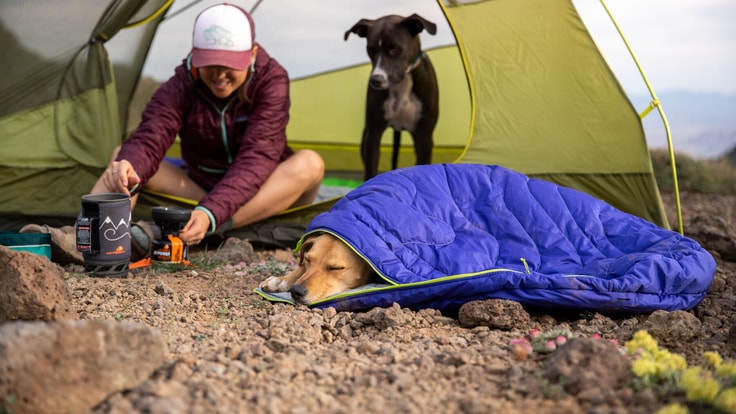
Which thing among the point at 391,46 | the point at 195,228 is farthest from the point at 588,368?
the point at 391,46

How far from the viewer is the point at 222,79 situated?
369 cm

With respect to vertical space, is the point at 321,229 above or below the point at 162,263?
above

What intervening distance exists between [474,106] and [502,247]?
4.80 feet

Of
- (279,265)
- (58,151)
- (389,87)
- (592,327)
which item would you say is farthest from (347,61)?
(592,327)

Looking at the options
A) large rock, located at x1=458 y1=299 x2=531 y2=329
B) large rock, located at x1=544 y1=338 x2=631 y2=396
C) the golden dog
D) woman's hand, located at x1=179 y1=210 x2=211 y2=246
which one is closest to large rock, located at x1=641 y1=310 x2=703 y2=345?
large rock, located at x1=458 y1=299 x2=531 y2=329

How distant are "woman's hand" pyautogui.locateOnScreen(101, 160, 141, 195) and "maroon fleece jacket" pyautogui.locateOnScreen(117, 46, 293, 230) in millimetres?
122

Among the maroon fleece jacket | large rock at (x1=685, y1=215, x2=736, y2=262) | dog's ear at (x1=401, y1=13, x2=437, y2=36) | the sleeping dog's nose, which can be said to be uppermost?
dog's ear at (x1=401, y1=13, x2=437, y2=36)

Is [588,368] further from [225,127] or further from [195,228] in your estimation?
[225,127]

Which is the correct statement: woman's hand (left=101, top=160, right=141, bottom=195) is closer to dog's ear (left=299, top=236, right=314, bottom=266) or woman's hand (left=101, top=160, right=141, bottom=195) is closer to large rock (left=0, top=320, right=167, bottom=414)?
dog's ear (left=299, top=236, right=314, bottom=266)

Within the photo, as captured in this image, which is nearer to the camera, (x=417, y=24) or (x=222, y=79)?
(x=222, y=79)

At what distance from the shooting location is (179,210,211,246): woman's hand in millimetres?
3414

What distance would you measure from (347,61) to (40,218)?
2891 millimetres

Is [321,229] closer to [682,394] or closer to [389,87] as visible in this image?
[682,394]

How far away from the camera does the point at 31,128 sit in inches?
173
